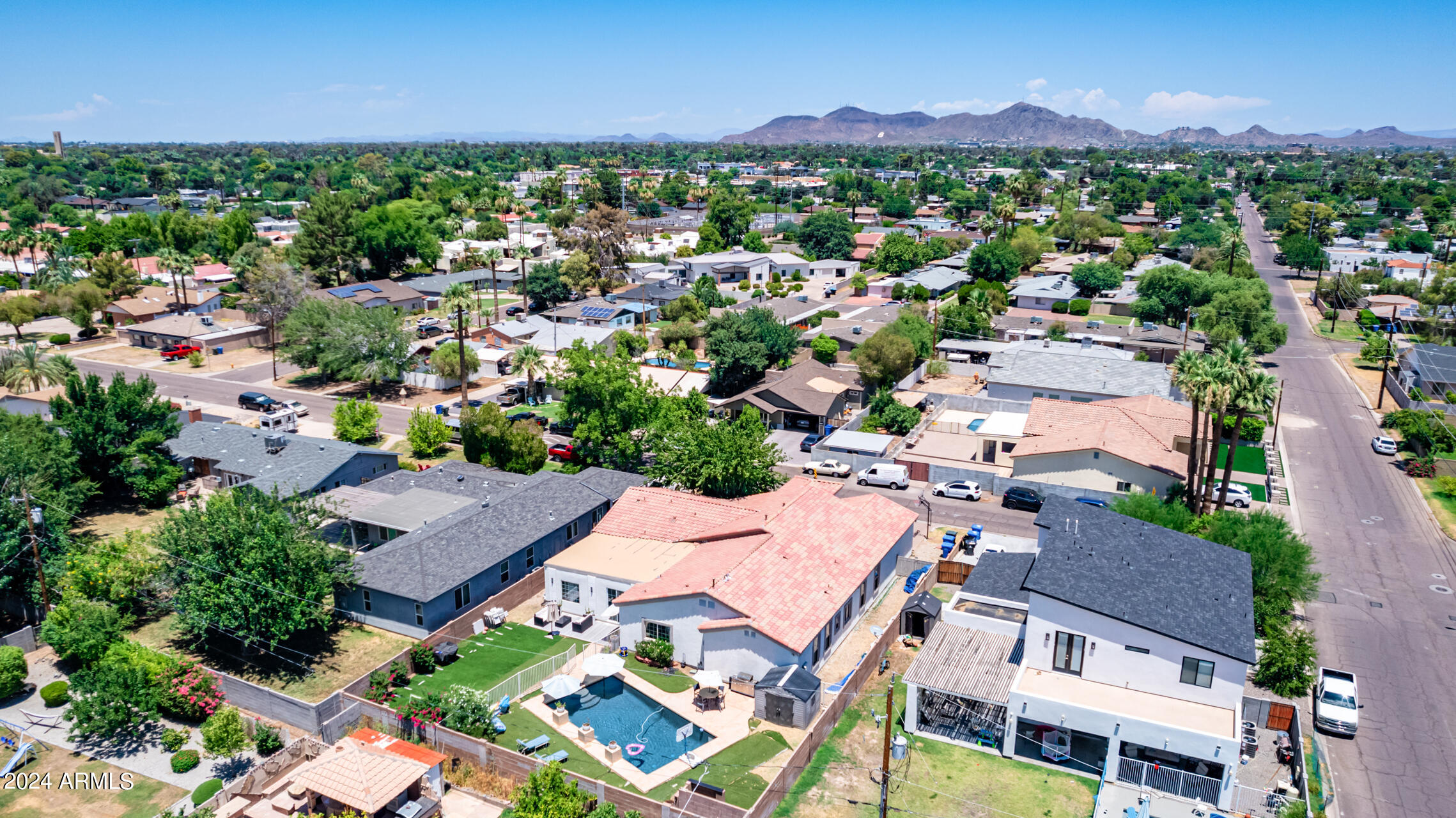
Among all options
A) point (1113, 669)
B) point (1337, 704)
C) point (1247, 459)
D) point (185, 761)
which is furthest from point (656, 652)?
point (1247, 459)

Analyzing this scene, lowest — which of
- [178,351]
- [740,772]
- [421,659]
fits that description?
[740,772]

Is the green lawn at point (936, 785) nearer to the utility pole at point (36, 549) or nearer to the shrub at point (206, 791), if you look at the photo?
the shrub at point (206, 791)

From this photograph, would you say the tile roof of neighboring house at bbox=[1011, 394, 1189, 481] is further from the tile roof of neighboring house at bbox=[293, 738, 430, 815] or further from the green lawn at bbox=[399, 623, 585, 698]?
the tile roof of neighboring house at bbox=[293, 738, 430, 815]

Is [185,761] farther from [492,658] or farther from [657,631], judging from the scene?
[657,631]

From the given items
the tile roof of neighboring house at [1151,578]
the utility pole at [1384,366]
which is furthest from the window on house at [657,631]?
the utility pole at [1384,366]

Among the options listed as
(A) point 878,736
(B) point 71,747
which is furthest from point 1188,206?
(B) point 71,747

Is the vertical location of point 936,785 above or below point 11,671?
below

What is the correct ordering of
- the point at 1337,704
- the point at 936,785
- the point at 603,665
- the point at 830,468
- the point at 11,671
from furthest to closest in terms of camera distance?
1. the point at 830,468
2. the point at 11,671
3. the point at 603,665
4. the point at 1337,704
5. the point at 936,785
